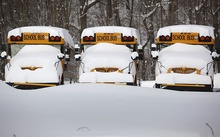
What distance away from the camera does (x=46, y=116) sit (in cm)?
247

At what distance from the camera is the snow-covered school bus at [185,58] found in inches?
292

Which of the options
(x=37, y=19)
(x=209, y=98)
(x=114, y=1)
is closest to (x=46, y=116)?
(x=209, y=98)

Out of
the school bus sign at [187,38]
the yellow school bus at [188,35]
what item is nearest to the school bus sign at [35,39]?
the yellow school bus at [188,35]

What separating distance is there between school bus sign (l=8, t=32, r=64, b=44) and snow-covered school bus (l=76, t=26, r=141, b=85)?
843mm

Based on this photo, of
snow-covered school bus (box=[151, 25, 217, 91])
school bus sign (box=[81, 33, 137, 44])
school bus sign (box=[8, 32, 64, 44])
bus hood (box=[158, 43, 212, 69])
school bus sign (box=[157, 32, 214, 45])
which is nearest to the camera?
snow-covered school bus (box=[151, 25, 217, 91])

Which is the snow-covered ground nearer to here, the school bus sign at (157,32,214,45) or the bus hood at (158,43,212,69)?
the bus hood at (158,43,212,69)

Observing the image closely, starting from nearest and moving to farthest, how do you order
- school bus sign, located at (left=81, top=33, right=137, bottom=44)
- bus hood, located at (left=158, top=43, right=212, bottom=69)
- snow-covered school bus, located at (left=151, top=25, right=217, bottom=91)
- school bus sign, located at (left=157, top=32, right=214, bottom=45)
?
snow-covered school bus, located at (left=151, top=25, right=217, bottom=91) < bus hood, located at (left=158, top=43, right=212, bottom=69) < school bus sign, located at (left=157, top=32, right=214, bottom=45) < school bus sign, located at (left=81, top=33, right=137, bottom=44)

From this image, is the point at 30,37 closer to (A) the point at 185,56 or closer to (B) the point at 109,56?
(B) the point at 109,56

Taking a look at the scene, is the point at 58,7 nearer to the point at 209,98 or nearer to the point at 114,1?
the point at 114,1

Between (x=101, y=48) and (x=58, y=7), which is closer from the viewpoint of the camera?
(x=101, y=48)

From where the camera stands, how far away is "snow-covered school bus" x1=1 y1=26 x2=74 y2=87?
7.88 meters

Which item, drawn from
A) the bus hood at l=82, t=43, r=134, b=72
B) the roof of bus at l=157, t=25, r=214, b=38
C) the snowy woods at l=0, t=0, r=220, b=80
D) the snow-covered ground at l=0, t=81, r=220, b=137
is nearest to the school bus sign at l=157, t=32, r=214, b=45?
the roof of bus at l=157, t=25, r=214, b=38

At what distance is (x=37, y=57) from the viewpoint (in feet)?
27.9

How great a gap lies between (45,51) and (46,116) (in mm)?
6681
